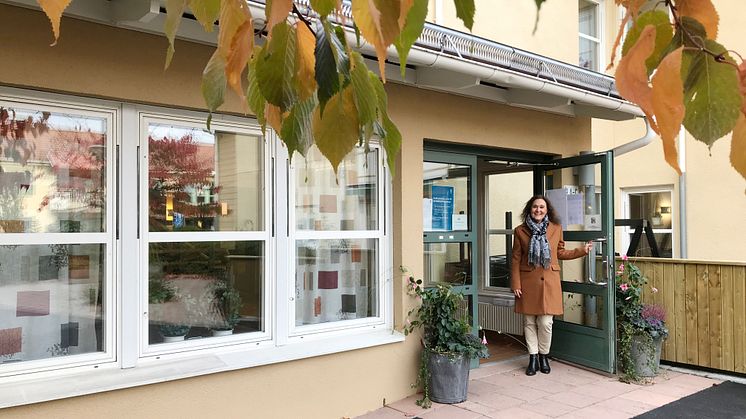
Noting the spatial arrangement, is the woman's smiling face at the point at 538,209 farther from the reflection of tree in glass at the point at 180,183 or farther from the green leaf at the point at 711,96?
the green leaf at the point at 711,96

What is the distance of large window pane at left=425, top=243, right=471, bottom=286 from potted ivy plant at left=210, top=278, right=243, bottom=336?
2.03 meters

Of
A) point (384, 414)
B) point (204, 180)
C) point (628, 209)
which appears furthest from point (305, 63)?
point (628, 209)

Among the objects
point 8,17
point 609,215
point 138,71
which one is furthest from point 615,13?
point 8,17

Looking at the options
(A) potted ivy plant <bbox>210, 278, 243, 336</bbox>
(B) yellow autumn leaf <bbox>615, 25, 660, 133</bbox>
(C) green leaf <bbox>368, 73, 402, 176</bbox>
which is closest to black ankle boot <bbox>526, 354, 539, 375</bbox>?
(A) potted ivy plant <bbox>210, 278, 243, 336</bbox>

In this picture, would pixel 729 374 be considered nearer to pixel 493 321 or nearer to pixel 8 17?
pixel 493 321

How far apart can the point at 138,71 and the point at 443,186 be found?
119 inches

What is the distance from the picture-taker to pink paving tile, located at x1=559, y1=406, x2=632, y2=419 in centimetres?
466

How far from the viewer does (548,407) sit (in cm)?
488

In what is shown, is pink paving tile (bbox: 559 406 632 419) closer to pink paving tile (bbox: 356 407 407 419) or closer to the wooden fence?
pink paving tile (bbox: 356 407 407 419)

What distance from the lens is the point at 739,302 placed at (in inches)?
229

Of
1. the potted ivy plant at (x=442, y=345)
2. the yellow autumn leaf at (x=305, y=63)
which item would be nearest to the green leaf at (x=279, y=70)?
the yellow autumn leaf at (x=305, y=63)

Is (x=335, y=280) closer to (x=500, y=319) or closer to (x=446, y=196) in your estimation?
(x=446, y=196)

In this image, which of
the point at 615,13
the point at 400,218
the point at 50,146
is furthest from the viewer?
the point at 615,13

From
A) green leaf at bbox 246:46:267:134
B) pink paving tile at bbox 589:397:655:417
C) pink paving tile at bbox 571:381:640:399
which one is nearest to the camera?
green leaf at bbox 246:46:267:134
